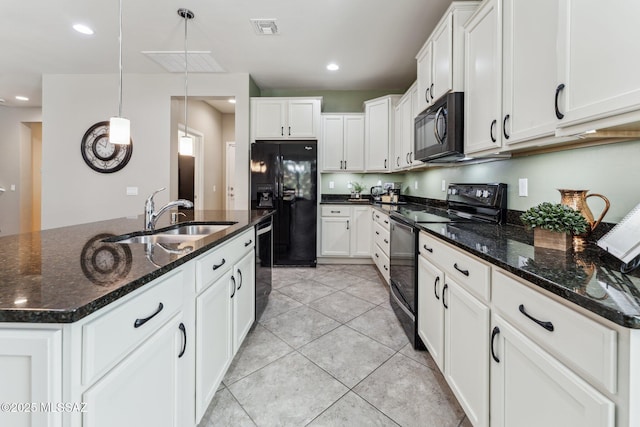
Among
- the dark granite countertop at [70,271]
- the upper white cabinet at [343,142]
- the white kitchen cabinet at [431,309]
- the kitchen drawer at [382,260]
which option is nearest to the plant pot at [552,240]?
the white kitchen cabinet at [431,309]

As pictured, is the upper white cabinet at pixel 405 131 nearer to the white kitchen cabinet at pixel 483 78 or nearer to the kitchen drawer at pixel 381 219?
the kitchen drawer at pixel 381 219

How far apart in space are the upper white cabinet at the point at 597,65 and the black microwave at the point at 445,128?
34.8 inches

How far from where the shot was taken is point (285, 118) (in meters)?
4.25

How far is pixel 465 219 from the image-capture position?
88.3 inches

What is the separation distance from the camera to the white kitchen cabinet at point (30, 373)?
1.97 feet

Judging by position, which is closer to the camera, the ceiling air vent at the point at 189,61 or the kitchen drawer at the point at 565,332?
the kitchen drawer at the point at 565,332

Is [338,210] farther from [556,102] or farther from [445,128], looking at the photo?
[556,102]

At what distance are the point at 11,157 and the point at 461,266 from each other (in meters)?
8.04

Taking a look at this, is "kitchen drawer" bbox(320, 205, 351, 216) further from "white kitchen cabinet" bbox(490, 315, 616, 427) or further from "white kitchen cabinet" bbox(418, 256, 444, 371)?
"white kitchen cabinet" bbox(490, 315, 616, 427)

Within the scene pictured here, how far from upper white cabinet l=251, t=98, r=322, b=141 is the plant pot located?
3.44m

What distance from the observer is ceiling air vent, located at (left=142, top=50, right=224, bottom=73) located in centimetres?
343

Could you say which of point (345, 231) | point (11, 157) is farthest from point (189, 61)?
point (11, 157)

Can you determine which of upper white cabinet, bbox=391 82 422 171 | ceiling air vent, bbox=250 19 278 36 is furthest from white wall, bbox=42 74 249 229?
upper white cabinet, bbox=391 82 422 171

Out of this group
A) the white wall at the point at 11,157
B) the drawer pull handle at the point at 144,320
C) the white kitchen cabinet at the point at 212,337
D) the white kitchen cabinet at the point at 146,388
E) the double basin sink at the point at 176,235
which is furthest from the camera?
the white wall at the point at 11,157
